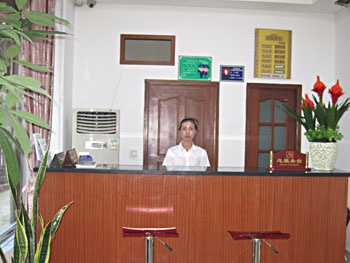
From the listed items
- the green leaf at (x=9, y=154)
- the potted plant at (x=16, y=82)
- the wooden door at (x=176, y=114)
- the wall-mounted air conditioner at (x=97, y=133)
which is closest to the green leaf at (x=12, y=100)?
the potted plant at (x=16, y=82)

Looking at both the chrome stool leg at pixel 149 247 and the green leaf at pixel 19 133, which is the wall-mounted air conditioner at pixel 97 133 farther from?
the green leaf at pixel 19 133

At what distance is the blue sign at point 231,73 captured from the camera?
4223 millimetres

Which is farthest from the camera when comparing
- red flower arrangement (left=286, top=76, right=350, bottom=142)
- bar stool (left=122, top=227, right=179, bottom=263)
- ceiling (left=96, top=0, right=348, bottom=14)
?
ceiling (left=96, top=0, right=348, bottom=14)

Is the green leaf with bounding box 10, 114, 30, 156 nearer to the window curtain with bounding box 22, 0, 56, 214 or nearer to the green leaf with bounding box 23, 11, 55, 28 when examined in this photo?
the green leaf with bounding box 23, 11, 55, 28

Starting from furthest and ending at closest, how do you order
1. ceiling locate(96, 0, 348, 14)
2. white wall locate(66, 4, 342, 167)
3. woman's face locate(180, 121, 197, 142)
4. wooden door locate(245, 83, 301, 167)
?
wooden door locate(245, 83, 301, 167) < white wall locate(66, 4, 342, 167) < ceiling locate(96, 0, 348, 14) < woman's face locate(180, 121, 197, 142)

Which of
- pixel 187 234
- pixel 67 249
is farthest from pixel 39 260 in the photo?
pixel 187 234

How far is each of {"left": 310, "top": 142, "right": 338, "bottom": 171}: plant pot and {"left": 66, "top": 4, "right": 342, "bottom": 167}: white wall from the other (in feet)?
6.00

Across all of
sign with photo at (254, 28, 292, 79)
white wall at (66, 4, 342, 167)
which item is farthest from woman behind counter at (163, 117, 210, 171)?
sign with photo at (254, 28, 292, 79)

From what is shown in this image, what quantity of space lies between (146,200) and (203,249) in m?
0.51

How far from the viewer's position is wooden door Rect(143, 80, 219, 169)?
4250 millimetres

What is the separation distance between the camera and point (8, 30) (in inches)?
31.1

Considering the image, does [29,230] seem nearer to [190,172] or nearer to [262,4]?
[190,172]

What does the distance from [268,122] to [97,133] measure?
84.2 inches

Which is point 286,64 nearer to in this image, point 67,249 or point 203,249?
point 203,249
